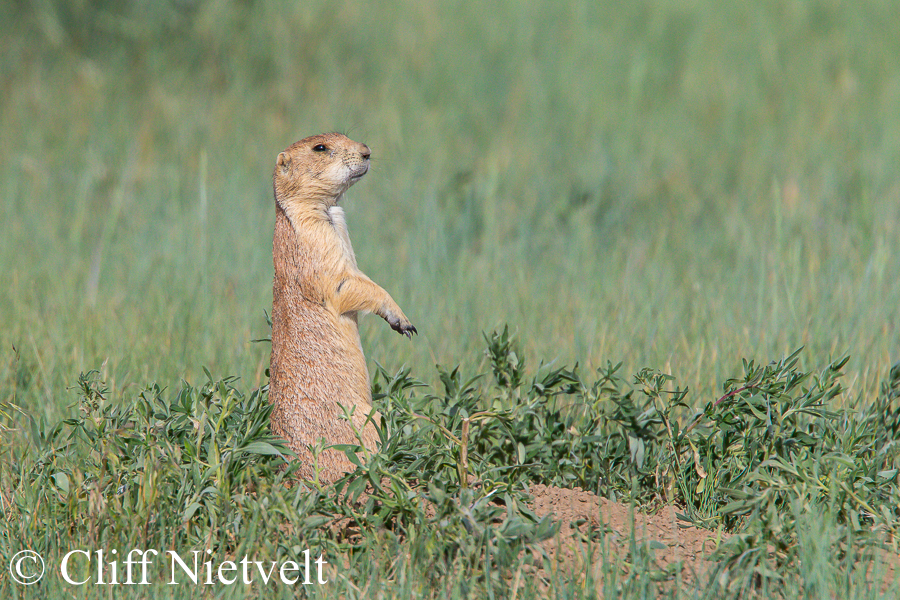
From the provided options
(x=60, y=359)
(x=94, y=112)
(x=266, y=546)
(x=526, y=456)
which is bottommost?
(x=266, y=546)

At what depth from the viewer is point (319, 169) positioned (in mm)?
3586

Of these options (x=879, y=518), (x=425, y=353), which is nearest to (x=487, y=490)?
(x=879, y=518)

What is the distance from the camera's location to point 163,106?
827 centimetres

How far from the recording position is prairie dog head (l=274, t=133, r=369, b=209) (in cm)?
358

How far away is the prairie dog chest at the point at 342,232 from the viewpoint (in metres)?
3.49

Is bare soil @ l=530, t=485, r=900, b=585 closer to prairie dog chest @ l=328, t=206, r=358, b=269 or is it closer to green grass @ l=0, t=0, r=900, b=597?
green grass @ l=0, t=0, r=900, b=597

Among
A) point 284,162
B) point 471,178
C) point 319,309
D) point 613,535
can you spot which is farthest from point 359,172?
point 471,178

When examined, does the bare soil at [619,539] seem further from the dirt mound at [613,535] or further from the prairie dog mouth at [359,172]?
the prairie dog mouth at [359,172]

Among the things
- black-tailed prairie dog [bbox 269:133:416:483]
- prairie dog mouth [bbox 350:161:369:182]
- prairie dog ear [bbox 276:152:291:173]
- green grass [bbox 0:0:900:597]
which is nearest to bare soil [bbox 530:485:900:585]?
green grass [bbox 0:0:900:597]

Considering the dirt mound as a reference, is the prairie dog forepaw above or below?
above

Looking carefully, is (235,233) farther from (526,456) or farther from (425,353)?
(526,456)

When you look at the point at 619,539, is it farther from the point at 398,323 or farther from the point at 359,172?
the point at 359,172

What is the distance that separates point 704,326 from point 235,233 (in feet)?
10.1

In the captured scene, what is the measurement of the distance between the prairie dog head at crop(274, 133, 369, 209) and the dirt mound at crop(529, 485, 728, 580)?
1.41m
